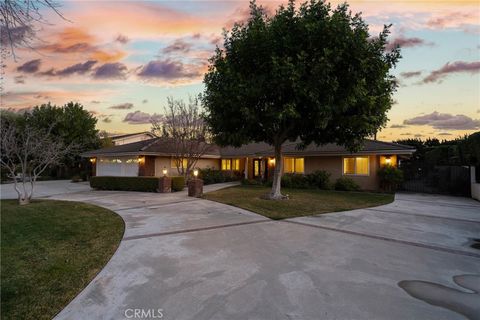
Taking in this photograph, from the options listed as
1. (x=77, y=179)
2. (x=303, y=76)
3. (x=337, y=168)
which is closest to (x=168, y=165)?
(x=77, y=179)

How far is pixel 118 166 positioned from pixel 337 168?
58.1 ft

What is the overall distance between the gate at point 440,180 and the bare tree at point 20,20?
20844 millimetres

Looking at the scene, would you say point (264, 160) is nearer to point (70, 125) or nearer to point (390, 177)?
point (390, 177)

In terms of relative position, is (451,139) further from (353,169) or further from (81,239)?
(81,239)

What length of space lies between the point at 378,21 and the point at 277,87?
18.2ft

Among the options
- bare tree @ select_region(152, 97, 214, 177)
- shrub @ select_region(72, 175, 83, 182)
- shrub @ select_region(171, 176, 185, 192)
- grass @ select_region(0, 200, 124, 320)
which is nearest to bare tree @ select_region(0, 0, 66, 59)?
grass @ select_region(0, 200, 124, 320)

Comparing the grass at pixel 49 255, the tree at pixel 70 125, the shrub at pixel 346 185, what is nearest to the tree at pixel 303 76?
the shrub at pixel 346 185

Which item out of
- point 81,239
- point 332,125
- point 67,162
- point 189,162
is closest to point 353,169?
point 332,125

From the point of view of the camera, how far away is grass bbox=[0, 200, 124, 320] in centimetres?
380

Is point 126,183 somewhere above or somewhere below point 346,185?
above

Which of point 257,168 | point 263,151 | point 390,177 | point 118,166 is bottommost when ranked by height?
point 390,177

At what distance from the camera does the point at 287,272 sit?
4.69 m

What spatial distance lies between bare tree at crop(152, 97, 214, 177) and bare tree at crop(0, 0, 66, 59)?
18492mm

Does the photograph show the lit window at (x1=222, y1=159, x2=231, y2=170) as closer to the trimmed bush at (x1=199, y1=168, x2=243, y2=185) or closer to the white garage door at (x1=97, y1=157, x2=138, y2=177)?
the trimmed bush at (x1=199, y1=168, x2=243, y2=185)
